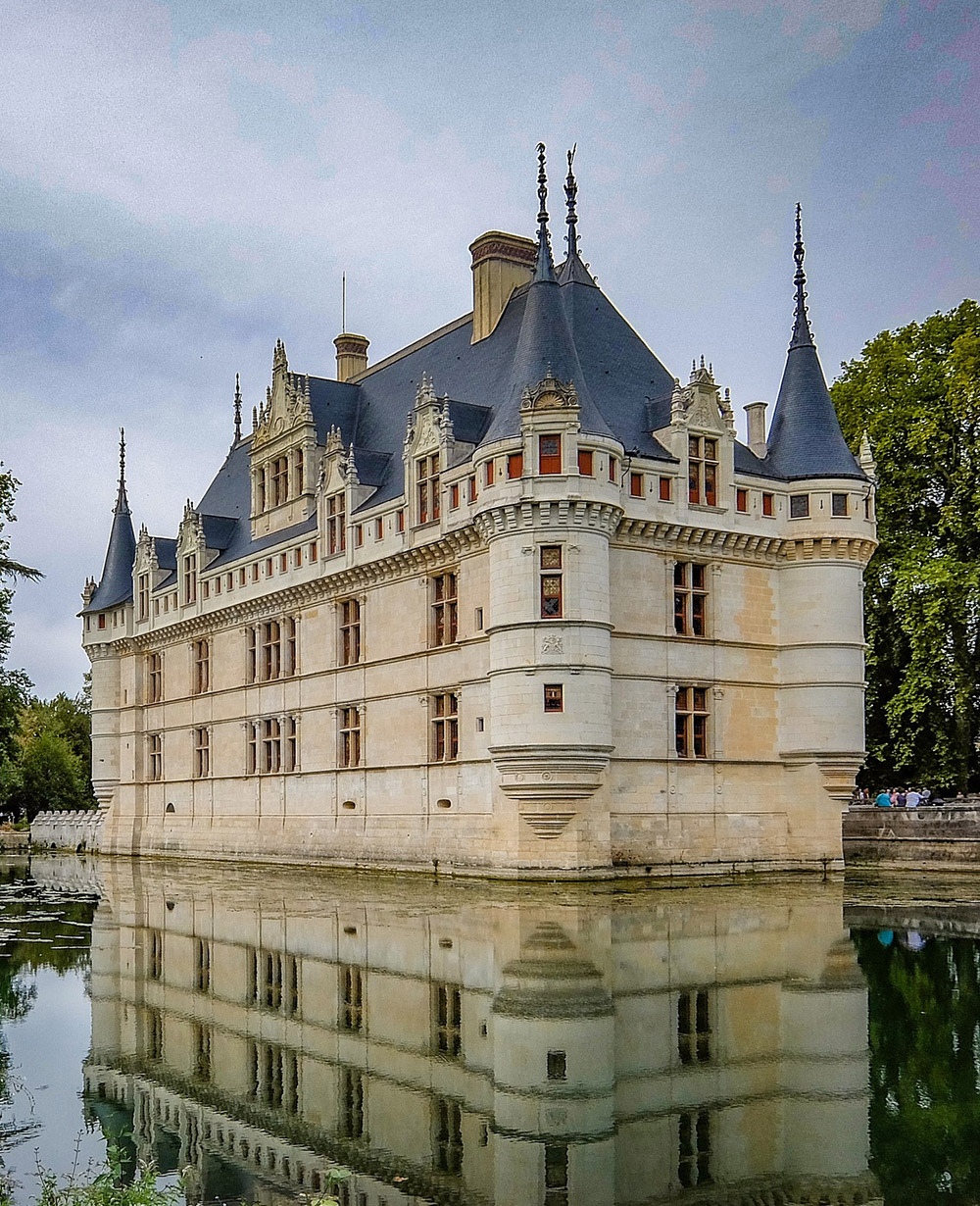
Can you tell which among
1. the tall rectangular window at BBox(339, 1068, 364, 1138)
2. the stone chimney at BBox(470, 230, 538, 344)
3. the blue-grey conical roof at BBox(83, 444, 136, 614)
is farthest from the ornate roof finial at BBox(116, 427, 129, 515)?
the tall rectangular window at BBox(339, 1068, 364, 1138)

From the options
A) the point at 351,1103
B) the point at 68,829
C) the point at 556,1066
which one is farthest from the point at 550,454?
the point at 68,829

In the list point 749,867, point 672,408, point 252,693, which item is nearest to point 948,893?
point 749,867

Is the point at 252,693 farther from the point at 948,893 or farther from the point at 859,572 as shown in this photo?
A: the point at 948,893

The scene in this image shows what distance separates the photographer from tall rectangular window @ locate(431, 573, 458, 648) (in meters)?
30.0

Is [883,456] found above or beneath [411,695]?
above

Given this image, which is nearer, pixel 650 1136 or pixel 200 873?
pixel 650 1136

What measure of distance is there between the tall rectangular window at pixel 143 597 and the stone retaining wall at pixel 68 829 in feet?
26.7

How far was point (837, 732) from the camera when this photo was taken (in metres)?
29.1

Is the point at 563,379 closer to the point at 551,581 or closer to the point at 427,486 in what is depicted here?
the point at 551,581

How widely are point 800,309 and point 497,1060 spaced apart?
2492cm

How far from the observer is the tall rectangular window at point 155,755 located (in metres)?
46.0

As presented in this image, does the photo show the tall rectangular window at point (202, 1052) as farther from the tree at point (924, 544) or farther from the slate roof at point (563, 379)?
the tree at point (924, 544)

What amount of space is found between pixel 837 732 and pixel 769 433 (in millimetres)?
7342

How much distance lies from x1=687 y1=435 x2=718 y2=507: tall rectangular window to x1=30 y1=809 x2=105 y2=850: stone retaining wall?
29.5 m
